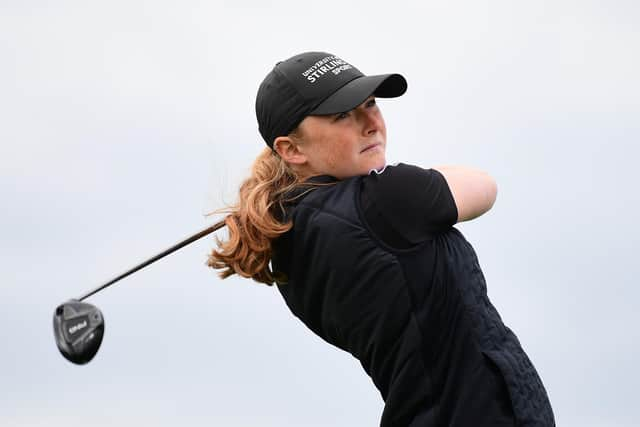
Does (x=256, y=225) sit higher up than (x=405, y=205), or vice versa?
(x=256, y=225)

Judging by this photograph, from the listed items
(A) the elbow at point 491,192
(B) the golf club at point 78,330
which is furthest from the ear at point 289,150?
(B) the golf club at point 78,330

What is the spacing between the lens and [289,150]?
3.88m

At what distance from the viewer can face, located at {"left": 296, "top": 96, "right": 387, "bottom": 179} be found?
374cm

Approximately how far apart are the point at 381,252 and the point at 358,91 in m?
0.60

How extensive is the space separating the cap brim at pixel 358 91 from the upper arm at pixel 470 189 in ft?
1.18

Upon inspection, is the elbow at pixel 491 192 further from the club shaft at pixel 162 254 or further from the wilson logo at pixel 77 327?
the wilson logo at pixel 77 327

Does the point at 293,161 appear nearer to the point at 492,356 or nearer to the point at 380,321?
the point at 380,321

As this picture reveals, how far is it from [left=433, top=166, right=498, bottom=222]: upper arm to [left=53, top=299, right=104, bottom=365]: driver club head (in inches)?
54.0

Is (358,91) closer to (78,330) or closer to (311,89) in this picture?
(311,89)

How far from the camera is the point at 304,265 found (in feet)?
12.5

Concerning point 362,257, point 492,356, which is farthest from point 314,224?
point 492,356

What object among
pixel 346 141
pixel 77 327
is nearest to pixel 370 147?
pixel 346 141

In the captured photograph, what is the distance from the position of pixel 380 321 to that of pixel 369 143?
2.14 ft

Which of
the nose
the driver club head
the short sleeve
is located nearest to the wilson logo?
the driver club head
